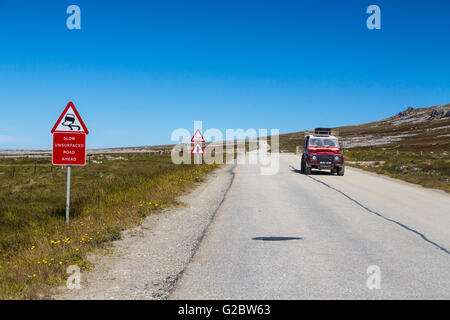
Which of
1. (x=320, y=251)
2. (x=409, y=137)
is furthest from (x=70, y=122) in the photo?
(x=409, y=137)

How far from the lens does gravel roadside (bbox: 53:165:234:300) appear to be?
4402mm

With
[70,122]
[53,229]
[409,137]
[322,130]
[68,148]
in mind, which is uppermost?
[409,137]

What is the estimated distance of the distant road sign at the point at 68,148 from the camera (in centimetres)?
837

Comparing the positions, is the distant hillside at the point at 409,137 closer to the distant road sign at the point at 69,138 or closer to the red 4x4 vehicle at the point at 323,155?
the red 4x4 vehicle at the point at 323,155

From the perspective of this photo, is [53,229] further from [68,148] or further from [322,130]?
[322,130]

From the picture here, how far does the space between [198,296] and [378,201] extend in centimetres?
951

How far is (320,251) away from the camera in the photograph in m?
6.20

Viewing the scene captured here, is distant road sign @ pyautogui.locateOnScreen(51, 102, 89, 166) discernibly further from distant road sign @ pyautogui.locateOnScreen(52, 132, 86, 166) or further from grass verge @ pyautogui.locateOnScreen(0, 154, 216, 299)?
grass verge @ pyautogui.locateOnScreen(0, 154, 216, 299)

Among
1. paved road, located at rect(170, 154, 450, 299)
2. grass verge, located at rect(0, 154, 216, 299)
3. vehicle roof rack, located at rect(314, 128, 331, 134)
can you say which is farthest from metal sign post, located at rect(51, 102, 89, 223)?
vehicle roof rack, located at rect(314, 128, 331, 134)

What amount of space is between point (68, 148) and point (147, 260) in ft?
13.2

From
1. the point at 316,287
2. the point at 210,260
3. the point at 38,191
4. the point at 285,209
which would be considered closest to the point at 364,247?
the point at 316,287

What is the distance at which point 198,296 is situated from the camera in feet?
13.9

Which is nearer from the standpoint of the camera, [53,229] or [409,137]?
[53,229]

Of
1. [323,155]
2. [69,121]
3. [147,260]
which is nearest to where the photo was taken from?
[147,260]
